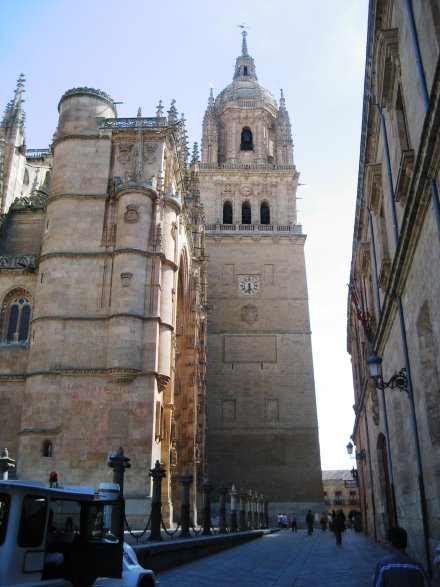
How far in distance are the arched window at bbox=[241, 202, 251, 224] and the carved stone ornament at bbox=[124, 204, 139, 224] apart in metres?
25.2

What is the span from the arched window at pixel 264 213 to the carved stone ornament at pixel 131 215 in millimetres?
25689

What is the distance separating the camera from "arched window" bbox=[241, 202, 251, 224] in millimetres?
48500

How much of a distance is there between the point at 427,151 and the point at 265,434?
3464 cm

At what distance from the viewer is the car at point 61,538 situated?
5.12 m

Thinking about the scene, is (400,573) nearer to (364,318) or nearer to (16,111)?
(364,318)

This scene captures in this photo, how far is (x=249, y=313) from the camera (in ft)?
145

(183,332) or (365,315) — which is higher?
(183,332)

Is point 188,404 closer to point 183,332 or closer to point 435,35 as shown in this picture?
point 183,332

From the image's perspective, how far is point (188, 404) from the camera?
30359 millimetres

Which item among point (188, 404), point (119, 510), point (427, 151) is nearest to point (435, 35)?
point (427, 151)

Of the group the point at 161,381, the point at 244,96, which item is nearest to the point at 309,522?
the point at 161,381

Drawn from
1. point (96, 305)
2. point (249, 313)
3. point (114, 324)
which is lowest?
point (114, 324)

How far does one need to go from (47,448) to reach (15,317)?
20.9 ft

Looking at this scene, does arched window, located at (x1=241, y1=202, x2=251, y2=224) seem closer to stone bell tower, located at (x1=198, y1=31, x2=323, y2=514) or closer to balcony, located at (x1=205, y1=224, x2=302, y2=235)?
stone bell tower, located at (x1=198, y1=31, x2=323, y2=514)
